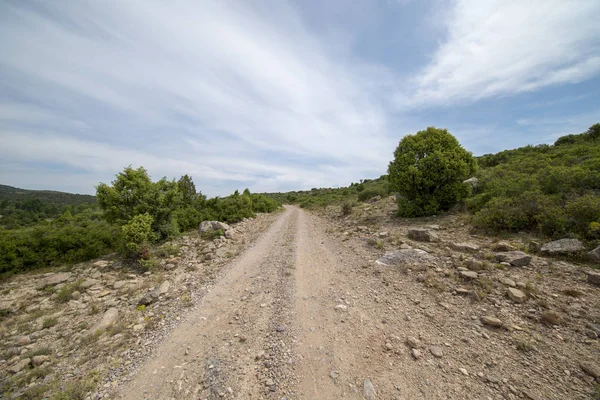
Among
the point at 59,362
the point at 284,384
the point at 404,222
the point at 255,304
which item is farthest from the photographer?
the point at 404,222

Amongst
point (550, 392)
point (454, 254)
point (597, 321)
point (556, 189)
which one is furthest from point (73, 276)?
point (556, 189)

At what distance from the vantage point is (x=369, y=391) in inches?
112

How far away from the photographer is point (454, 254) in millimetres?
6270

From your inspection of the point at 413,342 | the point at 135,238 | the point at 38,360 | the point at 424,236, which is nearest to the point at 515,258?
the point at 424,236

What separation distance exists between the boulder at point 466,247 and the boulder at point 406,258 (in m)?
0.91

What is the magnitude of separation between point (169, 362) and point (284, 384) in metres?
2.10

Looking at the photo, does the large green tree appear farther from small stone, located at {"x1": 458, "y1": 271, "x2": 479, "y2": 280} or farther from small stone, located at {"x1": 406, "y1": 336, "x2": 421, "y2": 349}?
small stone, located at {"x1": 406, "y1": 336, "x2": 421, "y2": 349}

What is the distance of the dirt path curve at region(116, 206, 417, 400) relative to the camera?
3037 millimetres

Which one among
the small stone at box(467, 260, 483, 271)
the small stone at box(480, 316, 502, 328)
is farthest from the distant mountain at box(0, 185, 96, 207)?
the small stone at box(480, 316, 502, 328)

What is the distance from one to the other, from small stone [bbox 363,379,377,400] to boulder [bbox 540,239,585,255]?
5945 mm

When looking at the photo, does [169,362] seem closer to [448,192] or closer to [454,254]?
[454,254]

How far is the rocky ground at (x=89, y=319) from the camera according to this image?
142 inches

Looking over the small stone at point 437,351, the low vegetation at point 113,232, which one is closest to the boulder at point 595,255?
the small stone at point 437,351

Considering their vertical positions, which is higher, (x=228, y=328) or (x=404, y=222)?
(x=404, y=222)
